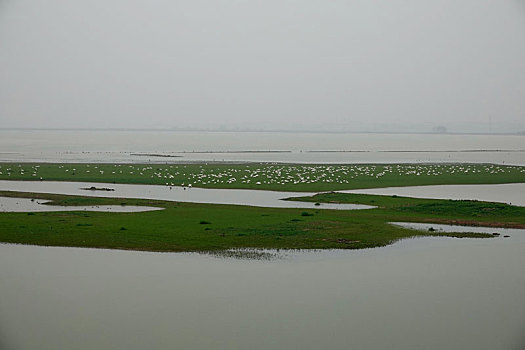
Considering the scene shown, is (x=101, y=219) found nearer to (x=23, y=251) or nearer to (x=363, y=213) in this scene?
(x=23, y=251)

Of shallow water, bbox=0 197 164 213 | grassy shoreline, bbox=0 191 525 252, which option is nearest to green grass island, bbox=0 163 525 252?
grassy shoreline, bbox=0 191 525 252

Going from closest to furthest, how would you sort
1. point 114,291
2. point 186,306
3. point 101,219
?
1. point 186,306
2. point 114,291
3. point 101,219

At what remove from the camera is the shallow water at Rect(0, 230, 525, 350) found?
535 inches

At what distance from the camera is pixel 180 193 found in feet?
123

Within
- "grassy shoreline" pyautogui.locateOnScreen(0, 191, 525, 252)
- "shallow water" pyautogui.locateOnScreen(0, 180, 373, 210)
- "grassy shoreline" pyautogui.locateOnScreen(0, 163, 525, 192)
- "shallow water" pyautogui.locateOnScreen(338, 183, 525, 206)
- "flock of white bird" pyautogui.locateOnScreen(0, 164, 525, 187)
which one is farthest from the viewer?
"flock of white bird" pyautogui.locateOnScreen(0, 164, 525, 187)

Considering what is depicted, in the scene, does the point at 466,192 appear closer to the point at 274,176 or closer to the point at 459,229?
the point at 459,229

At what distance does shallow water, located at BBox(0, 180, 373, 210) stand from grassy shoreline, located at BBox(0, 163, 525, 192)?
199cm

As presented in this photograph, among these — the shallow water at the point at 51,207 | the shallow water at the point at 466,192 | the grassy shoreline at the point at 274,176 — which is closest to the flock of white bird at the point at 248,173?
the grassy shoreline at the point at 274,176

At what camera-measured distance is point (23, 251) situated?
20844 mm

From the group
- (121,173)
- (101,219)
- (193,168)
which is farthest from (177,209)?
(193,168)

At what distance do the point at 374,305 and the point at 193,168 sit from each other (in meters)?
40.3

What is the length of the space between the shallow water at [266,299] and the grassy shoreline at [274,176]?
1974 cm

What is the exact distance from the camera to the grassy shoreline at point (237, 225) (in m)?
22.1

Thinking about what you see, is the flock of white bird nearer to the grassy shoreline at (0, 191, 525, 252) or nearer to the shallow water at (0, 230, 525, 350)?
the grassy shoreline at (0, 191, 525, 252)
